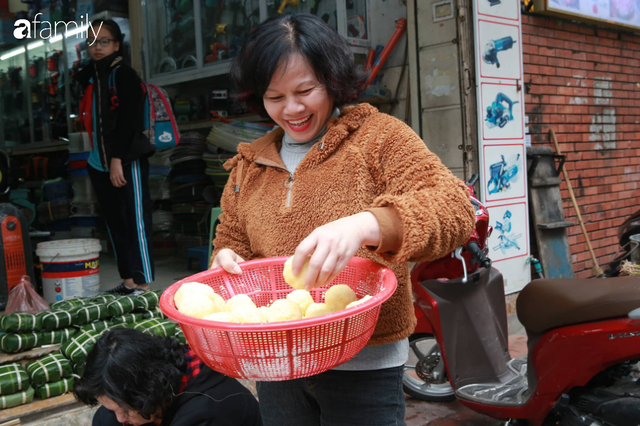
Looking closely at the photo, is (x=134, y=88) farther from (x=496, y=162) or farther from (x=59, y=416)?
(x=496, y=162)

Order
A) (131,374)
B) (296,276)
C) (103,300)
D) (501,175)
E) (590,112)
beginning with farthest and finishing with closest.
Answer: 1. (590,112)
2. (501,175)
3. (103,300)
4. (131,374)
5. (296,276)

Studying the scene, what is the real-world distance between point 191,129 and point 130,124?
6.85ft

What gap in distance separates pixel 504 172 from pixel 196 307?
389 centimetres

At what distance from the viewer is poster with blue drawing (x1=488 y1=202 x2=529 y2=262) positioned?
459 centimetres

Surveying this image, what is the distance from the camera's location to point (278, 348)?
1.05 meters

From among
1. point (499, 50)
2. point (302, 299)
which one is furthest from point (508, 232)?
point (302, 299)

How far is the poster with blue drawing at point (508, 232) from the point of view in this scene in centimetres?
459

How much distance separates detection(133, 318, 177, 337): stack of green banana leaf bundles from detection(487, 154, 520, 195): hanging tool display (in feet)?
8.83

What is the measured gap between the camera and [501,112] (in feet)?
14.9

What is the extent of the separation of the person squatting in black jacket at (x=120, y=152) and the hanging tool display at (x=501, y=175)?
2.70 metres

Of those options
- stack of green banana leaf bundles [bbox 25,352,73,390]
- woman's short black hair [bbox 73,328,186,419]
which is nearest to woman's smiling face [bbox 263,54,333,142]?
woman's short black hair [bbox 73,328,186,419]

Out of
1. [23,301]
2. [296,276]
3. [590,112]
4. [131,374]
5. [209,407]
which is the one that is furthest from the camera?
[590,112]

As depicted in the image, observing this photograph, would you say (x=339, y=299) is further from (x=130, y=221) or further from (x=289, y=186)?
(x=130, y=221)

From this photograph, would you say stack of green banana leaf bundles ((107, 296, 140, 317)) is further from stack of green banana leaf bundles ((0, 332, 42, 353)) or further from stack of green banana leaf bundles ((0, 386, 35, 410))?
stack of green banana leaf bundles ((0, 386, 35, 410))
